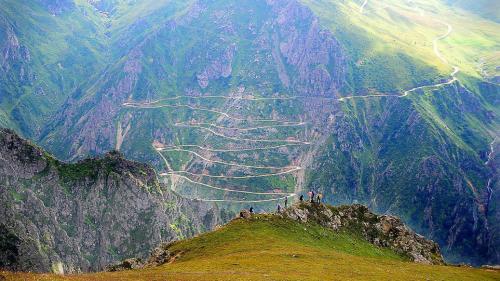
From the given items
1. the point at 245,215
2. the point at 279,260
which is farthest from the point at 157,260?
the point at 279,260

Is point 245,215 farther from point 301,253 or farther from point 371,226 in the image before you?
point 371,226

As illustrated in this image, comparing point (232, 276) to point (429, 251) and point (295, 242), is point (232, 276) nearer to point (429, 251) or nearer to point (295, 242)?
point (295, 242)

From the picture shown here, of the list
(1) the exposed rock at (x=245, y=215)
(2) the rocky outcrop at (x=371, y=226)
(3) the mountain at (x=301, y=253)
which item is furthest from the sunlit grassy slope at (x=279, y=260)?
(2) the rocky outcrop at (x=371, y=226)

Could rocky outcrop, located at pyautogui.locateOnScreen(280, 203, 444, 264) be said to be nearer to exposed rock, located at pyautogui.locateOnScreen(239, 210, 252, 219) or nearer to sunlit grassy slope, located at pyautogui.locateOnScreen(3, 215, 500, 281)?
sunlit grassy slope, located at pyautogui.locateOnScreen(3, 215, 500, 281)

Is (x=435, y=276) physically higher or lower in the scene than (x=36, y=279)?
lower

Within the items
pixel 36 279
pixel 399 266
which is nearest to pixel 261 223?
pixel 399 266
